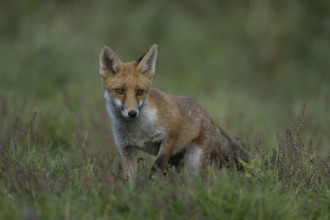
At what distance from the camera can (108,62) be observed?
7715 mm

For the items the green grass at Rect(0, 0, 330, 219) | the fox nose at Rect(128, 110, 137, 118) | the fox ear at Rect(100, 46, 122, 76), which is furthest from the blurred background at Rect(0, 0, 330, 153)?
the fox nose at Rect(128, 110, 137, 118)

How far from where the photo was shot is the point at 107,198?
5.97 m

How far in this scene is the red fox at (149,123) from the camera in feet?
24.4

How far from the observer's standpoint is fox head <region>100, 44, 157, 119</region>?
7.28 m

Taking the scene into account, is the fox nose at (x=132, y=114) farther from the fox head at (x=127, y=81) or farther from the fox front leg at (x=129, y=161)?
the fox front leg at (x=129, y=161)

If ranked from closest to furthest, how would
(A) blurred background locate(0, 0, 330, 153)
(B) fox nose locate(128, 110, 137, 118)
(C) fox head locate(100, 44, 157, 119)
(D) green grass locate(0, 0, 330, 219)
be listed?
(D) green grass locate(0, 0, 330, 219) < (B) fox nose locate(128, 110, 137, 118) < (C) fox head locate(100, 44, 157, 119) < (A) blurred background locate(0, 0, 330, 153)

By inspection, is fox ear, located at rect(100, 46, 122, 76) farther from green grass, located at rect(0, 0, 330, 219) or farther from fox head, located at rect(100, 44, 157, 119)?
green grass, located at rect(0, 0, 330, 219)

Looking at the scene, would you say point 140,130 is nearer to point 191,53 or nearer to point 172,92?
point 172,92

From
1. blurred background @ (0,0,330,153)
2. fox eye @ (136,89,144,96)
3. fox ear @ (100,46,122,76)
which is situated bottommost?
blurred background @ (0,0,330,153)

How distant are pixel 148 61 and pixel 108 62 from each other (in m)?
0.43

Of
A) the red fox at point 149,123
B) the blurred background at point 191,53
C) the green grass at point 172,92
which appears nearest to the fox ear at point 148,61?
the red fox at point 149,123

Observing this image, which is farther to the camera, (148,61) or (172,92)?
(172,92)

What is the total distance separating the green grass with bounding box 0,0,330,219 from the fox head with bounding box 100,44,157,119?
0.66 meters

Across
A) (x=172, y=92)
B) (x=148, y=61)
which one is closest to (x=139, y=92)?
(x=148, y=61)
